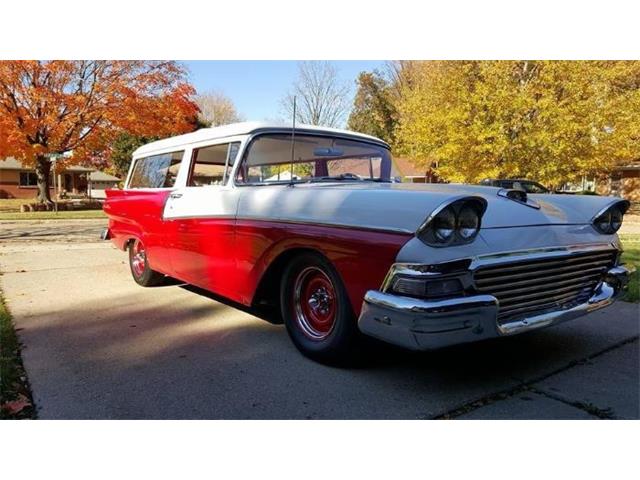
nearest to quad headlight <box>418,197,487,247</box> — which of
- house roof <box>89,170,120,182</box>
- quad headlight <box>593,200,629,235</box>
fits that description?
quad headlight <box>593,200,629,235</box>

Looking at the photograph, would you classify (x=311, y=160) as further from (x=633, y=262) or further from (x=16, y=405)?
(x=633, y=262)

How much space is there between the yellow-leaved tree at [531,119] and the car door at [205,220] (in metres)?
10.1

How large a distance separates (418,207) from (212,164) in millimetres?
2392

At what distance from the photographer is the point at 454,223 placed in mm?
2541

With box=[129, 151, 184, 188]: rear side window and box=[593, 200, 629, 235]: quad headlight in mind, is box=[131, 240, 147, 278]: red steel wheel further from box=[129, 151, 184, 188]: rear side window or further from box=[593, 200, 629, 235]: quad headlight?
box=[593, 200, 629, 235]: quad headlight

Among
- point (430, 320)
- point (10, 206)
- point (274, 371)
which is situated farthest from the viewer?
point (10, 206)

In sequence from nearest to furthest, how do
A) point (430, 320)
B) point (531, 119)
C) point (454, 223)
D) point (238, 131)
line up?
1. point (430, 320)
2. point (454, 223)
3. point (238, 131)
4. point (531, 119)

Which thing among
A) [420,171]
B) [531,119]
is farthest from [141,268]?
[420,171]

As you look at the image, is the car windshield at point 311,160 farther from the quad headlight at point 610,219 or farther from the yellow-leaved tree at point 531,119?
the yellow-leaved tree at point 531,119

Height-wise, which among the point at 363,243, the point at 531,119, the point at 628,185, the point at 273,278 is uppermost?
the point at 531,119

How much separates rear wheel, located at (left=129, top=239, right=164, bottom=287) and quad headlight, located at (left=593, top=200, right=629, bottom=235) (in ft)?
14.2

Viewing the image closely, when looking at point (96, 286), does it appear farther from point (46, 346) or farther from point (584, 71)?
point (584, 71)

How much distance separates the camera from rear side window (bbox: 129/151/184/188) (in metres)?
4.89

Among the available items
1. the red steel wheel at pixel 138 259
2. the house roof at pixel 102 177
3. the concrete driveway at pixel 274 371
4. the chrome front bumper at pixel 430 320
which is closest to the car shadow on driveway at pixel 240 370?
the concrete driveway at pixel 274 371
